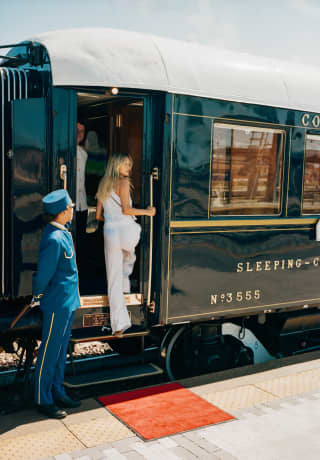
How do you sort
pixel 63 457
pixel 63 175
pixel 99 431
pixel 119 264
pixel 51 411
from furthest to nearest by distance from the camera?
1. pixel 119 264
2. pixel 63 175
3. pixel 51 411
4. pixel 99 431
5. pixel 63 457

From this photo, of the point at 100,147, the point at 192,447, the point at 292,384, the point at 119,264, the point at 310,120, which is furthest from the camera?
the point at 100,147

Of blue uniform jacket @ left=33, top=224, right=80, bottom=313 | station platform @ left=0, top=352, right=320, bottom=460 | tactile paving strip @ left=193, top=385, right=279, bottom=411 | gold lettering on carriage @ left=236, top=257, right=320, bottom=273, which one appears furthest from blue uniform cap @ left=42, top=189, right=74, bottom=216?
tactile paving strip @ left=193, top=385, right=279, bottom=411

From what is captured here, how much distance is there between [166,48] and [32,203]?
202cm

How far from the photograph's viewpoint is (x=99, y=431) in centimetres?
425

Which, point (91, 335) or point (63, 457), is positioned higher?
point (91, 335)

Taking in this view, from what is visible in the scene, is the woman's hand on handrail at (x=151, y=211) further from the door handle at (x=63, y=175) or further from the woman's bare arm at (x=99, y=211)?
the door handle at (x=63, y=175)

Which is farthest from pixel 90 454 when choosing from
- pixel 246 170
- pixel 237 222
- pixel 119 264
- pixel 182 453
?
pixel 246 170

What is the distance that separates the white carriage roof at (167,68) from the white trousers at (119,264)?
134 centimetres

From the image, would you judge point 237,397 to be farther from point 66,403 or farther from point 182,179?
point 182,179

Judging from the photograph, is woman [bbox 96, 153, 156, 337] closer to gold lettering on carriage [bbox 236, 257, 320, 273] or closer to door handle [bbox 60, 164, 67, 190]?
door handle [bbox 60, 164, 67, 190]

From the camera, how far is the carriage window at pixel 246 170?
17.7 ft

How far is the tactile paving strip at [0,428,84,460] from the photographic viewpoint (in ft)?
12.6

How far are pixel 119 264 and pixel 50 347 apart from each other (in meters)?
0.99

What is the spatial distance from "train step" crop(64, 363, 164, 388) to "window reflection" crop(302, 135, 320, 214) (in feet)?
8.37
